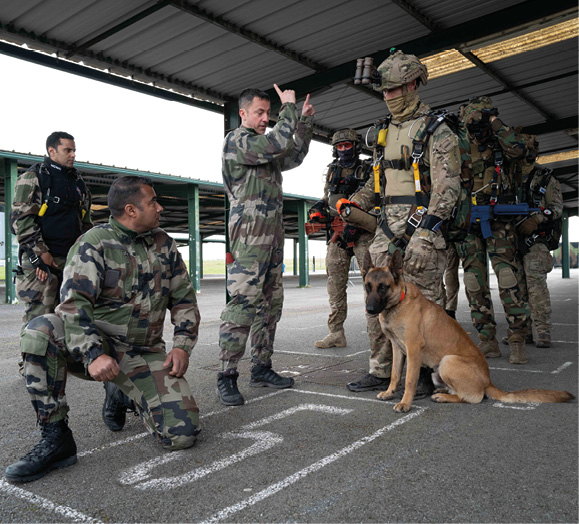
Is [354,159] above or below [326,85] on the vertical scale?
below

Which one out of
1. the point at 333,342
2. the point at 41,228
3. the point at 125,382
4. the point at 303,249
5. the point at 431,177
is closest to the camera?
the point at 125,382

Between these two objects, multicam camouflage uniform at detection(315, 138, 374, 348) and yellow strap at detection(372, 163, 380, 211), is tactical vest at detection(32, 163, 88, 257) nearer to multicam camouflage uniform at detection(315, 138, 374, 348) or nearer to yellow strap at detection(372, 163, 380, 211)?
yellow strap at detection(372, 163, 380, 211)

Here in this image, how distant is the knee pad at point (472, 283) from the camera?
559 centimetres

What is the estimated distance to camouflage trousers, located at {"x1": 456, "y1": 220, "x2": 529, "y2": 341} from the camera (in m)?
5.43

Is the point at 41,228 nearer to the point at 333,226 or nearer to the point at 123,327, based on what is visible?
the point at 123,327

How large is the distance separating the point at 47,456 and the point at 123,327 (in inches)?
31.0

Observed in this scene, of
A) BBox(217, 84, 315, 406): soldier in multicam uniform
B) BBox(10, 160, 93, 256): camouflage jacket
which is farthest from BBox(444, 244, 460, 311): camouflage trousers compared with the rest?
BBox(10, 160, 93, 256): camouflage jacket

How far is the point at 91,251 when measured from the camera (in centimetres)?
287

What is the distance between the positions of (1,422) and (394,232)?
3155 mm

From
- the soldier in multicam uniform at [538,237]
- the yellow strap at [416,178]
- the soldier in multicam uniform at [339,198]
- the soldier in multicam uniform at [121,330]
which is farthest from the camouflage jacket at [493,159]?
the soldier in multicam uniform at [121,330]

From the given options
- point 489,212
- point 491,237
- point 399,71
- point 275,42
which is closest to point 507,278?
point 491,237

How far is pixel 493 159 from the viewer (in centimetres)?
563

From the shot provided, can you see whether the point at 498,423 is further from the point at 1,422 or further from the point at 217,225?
the point at 217,225

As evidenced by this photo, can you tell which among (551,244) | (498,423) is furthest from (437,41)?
(498,423)
